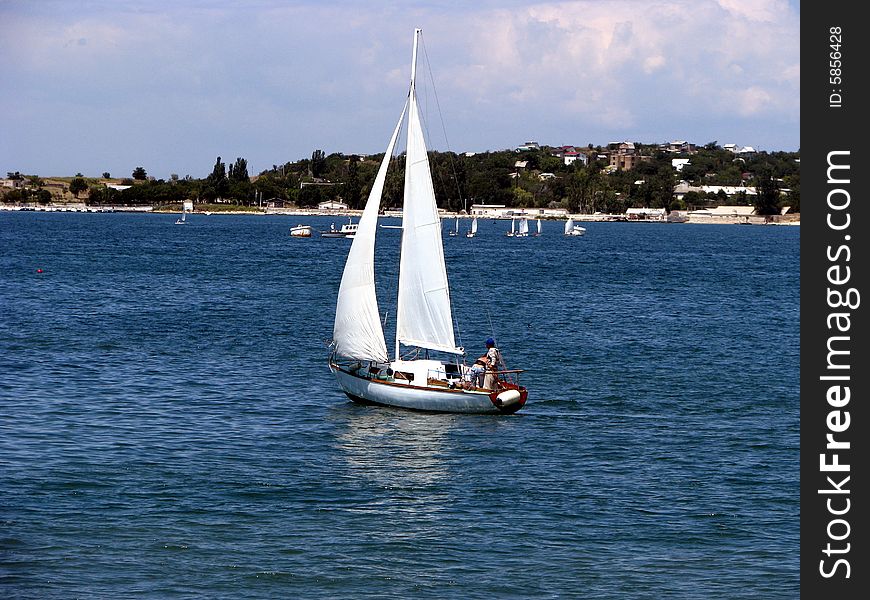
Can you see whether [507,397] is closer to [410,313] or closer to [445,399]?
[445,399]

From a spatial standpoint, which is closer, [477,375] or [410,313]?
[477,375]

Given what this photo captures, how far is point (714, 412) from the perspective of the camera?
149 feet

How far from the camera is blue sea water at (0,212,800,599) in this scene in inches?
1058

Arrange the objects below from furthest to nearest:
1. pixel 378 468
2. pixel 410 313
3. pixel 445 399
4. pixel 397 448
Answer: pixel 410 313, pixel 445 399, pixel 397 448, pixel 378 468

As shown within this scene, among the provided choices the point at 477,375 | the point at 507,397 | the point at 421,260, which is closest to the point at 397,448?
the point at 507,397

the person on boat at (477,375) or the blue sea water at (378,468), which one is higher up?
the person on boat at (477,375)

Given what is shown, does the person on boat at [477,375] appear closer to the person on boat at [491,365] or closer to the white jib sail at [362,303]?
the person on boat at [491,365]

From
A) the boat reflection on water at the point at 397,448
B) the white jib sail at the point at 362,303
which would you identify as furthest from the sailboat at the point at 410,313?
the boat reflection on water at the point at 397,448

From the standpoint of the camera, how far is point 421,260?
147 feet

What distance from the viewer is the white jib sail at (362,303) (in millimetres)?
44281

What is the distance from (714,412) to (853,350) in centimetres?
2726

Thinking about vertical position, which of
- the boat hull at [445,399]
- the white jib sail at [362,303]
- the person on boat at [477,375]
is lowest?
the boat hull at [445,399]

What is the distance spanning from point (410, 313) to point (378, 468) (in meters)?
10.7

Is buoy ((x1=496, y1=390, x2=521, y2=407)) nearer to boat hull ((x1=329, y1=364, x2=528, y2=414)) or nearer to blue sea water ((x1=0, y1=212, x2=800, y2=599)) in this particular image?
boat hull ((x1=329, y1=364, x2=528, y2=414))
